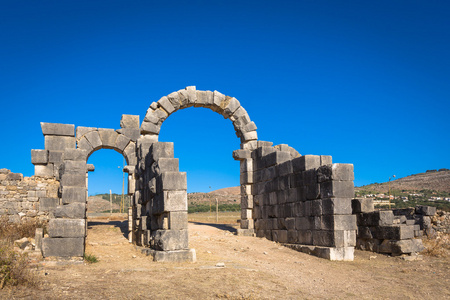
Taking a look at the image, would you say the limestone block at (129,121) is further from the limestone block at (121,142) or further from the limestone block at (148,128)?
the limestone block at (148,128)

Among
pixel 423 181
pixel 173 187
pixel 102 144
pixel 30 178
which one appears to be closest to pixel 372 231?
pixel 173 187

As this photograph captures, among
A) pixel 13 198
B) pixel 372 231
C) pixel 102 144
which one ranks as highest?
pixel 102 144

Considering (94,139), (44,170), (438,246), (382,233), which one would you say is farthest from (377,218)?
(44,170)

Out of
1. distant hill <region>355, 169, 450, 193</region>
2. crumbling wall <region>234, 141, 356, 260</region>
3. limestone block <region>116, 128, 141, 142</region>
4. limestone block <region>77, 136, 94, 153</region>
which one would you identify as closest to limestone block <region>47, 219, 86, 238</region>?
crumbling wall <region>234, 141, 356, 260</region>

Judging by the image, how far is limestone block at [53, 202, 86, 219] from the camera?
8492 mm

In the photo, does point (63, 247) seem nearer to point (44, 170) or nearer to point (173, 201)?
point (173, 201)

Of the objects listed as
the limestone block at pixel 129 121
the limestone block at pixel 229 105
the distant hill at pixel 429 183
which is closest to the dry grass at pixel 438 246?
the limestone block at pixel 229 105

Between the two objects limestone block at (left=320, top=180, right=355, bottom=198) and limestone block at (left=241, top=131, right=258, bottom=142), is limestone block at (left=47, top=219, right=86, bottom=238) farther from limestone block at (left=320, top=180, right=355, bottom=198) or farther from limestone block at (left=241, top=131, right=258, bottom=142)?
limestone block at (left=241, top=131, right=258, bottom=142)

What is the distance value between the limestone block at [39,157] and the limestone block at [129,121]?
3.27 metres

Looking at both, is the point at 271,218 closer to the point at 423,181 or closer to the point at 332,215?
the point at 332,215

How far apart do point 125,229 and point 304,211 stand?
835 centimetres

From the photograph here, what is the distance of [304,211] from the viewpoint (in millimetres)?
11062

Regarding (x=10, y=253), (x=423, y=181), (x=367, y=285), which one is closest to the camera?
(x=10, y=253)

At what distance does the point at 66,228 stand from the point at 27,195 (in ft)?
29.7
